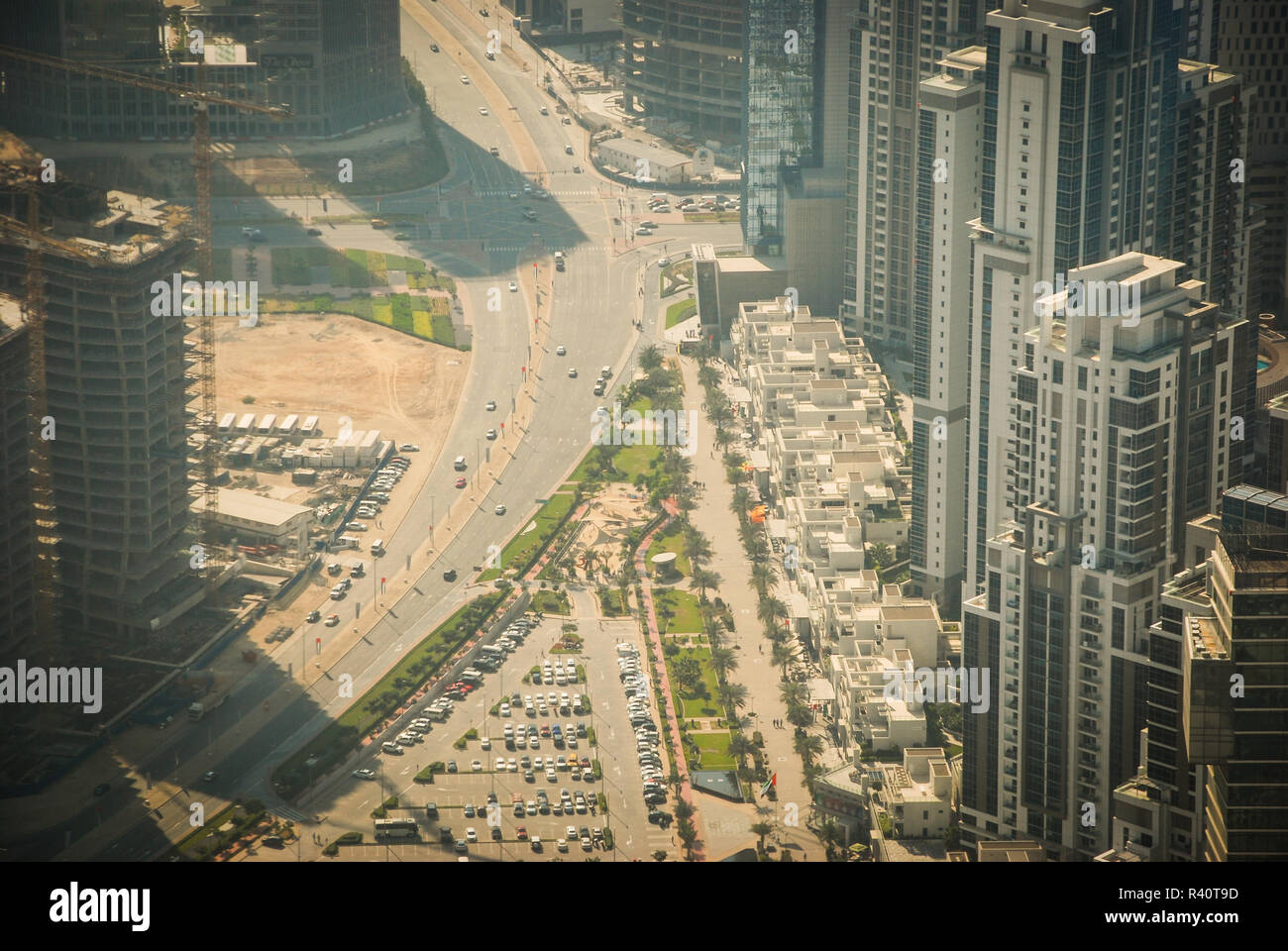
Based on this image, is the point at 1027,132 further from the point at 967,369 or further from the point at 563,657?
the point at 563,657

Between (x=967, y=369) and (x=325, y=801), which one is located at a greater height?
(x=967, y=369)

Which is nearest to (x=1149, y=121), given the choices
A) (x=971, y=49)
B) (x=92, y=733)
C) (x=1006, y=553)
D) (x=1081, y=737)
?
(x=971, y=49)

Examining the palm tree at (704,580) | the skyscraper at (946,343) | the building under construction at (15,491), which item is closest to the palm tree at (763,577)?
the palm tree at (704,580)

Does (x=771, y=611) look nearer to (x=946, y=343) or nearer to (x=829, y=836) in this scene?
(x=946, y=343)

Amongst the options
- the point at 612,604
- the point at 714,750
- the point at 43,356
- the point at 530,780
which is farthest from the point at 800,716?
the point at 43,356

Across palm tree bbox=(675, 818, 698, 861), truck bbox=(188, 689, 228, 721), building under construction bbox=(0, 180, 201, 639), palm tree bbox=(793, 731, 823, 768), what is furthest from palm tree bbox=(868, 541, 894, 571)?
building under construction bbox=(0, 180, 201, 639)

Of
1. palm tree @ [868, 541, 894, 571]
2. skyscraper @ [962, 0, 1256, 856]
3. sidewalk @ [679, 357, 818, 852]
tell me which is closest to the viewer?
skyscraper @ [962, 0, 1256, 856]

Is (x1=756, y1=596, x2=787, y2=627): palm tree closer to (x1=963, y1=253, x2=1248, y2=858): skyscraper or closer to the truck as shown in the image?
(x1=963, y1=253, x2=1248, y2=858): skyscraper
